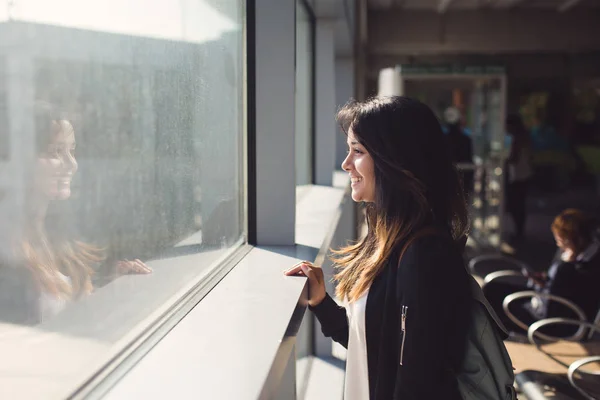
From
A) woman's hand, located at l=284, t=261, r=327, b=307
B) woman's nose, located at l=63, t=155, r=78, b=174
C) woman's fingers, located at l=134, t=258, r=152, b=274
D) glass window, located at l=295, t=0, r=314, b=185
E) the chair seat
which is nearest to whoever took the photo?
woman's nose, located at l=63, t=155, r=78, b=174

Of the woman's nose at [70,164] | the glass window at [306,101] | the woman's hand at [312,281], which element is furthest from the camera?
the glass window at [306,101]

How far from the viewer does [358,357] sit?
72.0 inches

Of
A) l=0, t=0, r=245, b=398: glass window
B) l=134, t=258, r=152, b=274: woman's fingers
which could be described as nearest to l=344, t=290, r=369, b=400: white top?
l=0, t=0, r=245, b=398: glass window

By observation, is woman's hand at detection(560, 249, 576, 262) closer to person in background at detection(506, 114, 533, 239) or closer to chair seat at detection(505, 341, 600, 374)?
chair seat at detection(505, 341, 600, 374)

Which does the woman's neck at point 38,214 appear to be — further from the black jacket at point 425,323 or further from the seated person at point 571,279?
the seated person at point 571,279

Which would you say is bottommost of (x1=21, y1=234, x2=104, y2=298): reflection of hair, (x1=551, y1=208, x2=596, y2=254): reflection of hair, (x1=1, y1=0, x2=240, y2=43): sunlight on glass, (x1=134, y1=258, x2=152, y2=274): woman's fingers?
(x1=551, y1=208, x2=596, y2=254): reflection of hair

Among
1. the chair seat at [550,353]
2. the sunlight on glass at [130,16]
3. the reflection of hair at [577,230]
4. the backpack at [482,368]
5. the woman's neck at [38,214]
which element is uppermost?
the sunlight on glass at [130,16]

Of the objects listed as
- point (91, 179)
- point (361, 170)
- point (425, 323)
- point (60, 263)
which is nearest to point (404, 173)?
point (361, 170)

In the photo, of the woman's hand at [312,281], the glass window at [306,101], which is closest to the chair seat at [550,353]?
the glass window at [306,101]

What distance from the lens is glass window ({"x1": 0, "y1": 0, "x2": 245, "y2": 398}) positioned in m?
0.93

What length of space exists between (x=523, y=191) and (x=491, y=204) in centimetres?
60

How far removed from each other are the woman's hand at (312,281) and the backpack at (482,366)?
24.2 inches

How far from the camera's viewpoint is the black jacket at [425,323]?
158 centimetres

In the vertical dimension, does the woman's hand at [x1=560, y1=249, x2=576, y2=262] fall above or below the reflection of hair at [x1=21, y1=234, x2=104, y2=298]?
below
